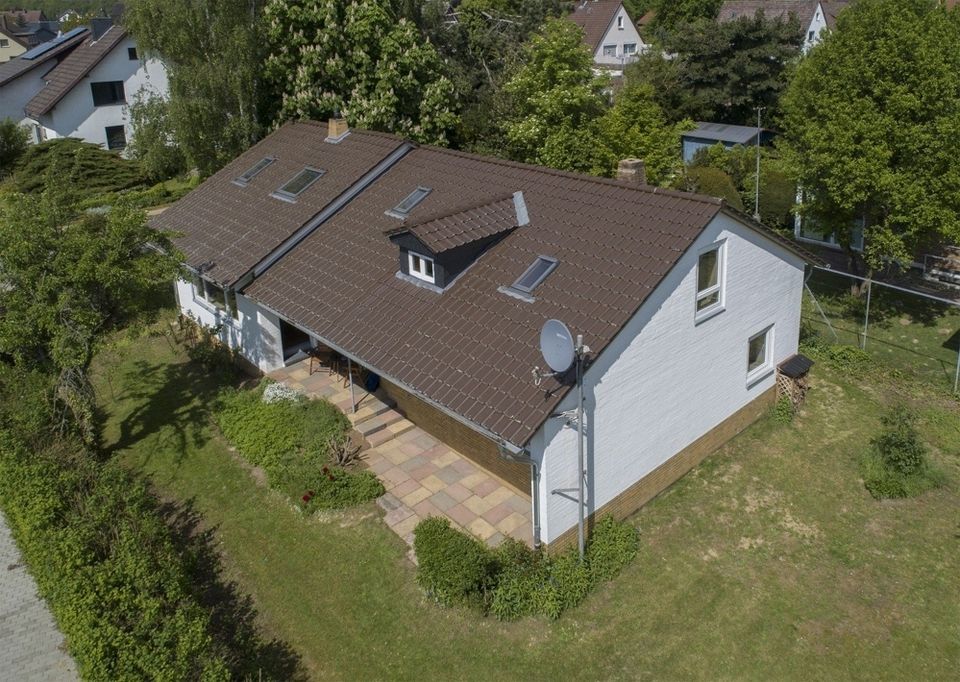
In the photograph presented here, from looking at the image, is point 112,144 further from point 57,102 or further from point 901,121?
point 901,121

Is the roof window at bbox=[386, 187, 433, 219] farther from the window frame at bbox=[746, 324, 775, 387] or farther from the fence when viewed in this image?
the fence

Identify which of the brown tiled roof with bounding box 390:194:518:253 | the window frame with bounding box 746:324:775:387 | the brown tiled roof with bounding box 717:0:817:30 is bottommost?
the window frame with bounding box 746:324:775:387

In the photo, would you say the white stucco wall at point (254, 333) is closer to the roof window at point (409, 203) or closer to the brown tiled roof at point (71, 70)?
the roof window at point (409, 203)

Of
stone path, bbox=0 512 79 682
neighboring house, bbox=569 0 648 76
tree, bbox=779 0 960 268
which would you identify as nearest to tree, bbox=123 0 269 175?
stone path, bbox=0 512 79 682

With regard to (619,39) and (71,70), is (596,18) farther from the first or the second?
(71,70)

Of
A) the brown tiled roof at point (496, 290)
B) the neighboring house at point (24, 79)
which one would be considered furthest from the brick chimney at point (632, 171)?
the neighboring house at point (24, 79)

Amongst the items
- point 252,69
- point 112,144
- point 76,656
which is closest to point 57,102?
point 112,144
